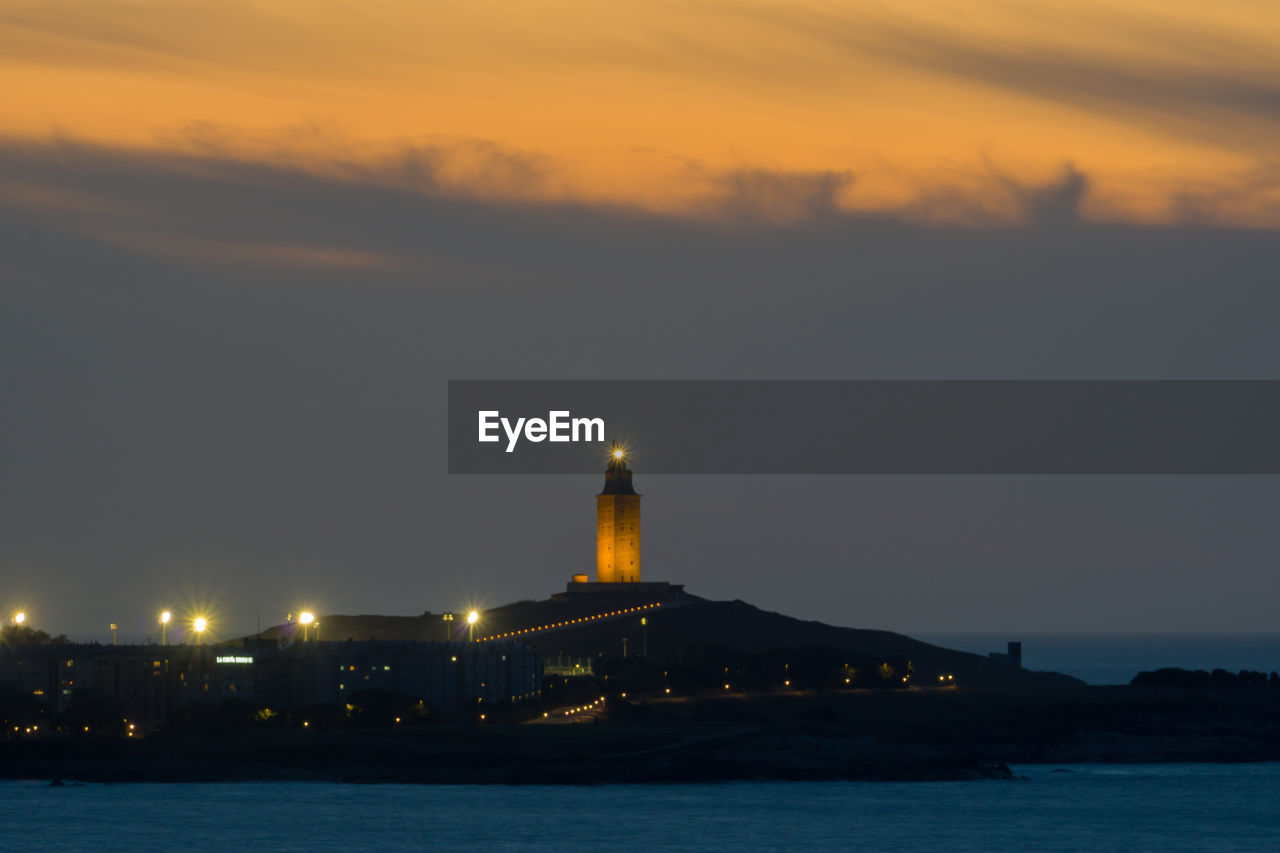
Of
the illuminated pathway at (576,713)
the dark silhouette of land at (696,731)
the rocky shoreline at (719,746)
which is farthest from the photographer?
the illuminated pathway at (576,713)

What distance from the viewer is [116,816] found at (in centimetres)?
12912

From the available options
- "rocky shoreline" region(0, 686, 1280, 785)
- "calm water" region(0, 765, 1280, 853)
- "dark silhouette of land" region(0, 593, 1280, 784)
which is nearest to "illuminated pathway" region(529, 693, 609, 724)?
"dark silhouette of land" region(0, 593, 1280, 784)

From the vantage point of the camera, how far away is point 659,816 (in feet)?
427

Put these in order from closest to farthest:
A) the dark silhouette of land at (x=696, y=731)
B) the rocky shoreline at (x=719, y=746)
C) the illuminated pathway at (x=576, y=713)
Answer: the rocky shoreline at (x=719, y=746), the dark silhouette of land at (x=696, y=731), the illuminated pathway at (x=576, y=713)

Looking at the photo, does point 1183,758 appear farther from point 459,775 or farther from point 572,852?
point 572,852

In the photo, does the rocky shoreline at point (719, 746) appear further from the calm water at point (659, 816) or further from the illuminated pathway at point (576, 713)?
the calm water at point (659, 816)

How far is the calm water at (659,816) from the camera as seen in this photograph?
120438mm

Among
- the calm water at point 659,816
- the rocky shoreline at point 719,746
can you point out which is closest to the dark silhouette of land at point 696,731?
the rocky shoreline at point 719,746

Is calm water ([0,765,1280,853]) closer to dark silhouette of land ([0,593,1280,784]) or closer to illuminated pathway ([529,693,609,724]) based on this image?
dark silhouette of land ([0,593,1280,784])

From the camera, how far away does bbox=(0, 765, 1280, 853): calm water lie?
12044 centimetres

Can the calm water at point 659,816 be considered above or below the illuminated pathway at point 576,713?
below

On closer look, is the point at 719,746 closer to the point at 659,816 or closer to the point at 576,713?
the point at 576,713

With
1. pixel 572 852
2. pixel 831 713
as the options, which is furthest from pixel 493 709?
pixel 572 852

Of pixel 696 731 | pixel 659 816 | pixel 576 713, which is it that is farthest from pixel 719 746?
pixel 659 816
